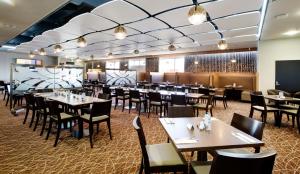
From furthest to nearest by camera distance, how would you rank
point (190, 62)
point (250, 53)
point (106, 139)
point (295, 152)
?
point (190, 62) < point (250, 53) < point (106, 139) < point (295, 152)

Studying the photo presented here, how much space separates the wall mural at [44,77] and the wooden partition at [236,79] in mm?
8180

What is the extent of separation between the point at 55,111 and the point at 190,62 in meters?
10.1

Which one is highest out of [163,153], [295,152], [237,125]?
[237,125]

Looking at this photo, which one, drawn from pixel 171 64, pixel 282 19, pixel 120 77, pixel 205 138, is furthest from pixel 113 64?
pixel 205 138

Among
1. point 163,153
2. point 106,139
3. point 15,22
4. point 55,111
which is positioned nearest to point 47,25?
point 15,22

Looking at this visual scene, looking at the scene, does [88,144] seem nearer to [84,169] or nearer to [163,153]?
[84,169]

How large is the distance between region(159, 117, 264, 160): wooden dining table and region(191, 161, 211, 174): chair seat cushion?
0.14m

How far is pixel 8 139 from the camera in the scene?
3.93m

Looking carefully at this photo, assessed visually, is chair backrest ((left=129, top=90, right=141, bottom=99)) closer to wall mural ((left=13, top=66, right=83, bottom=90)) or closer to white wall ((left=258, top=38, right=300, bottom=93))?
wall mural ((left=13, top=66, right=83, bottom=90))

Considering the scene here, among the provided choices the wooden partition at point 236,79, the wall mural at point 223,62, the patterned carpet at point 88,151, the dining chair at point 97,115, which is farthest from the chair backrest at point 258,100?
the wall mural at point 223,62

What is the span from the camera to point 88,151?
3.38m

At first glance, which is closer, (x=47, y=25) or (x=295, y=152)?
(x=295, y=152)

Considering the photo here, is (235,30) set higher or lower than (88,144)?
higher

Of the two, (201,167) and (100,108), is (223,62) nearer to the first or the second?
(100,108)
